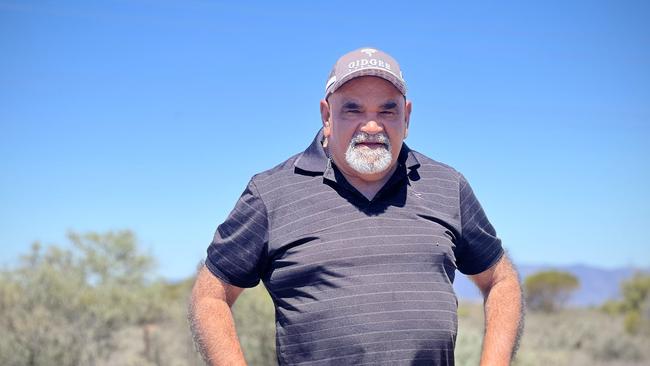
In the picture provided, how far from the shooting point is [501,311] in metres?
3.33

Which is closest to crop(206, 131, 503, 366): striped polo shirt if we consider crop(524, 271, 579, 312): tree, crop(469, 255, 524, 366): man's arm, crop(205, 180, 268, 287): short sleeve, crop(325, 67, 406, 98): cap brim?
crop(205, 180, 268, 287): short sleeve

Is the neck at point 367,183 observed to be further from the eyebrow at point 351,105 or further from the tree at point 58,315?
the tree at point 58,315

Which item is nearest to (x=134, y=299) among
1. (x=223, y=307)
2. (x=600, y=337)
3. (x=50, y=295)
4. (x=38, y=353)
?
(x=50, y=295)

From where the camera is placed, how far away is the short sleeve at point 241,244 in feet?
10.2

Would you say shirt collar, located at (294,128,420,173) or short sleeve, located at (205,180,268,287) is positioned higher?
shirt collar, located at (294,128,420,173)

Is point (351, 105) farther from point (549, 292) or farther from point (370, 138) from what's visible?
point (549, 292)

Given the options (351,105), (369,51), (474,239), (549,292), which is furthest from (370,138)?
(549,292)

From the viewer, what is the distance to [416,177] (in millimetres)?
3318

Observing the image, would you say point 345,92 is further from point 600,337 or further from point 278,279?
point 600,337

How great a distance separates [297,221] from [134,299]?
53.3ft

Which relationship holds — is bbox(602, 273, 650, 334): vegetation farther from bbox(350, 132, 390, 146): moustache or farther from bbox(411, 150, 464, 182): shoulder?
bbox(350, 132, 390, 146): moustache

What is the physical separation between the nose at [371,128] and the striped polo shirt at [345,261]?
8.7 inches

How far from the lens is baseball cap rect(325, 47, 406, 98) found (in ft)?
10.2

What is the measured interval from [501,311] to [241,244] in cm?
115
